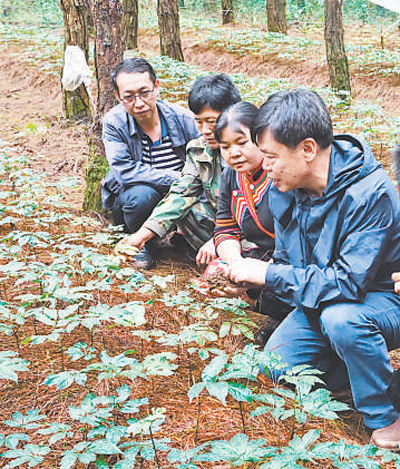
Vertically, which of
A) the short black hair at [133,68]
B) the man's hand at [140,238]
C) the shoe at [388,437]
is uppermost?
the short black hair at [133,68]

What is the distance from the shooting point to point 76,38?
662 centimetres

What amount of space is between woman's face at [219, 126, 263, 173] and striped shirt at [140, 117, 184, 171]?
1050 mm

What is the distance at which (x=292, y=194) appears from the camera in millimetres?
2400


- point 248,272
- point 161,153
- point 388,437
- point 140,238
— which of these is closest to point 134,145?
point 161,153

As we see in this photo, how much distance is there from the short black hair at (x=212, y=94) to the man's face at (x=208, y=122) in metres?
0.02

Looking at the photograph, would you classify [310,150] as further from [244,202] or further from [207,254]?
[207,254]

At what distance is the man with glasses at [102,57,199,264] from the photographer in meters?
3.47

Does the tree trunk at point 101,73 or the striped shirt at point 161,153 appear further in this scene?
the tree trunk at point 101,73

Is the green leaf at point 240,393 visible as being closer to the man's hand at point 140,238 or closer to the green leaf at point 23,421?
the green leaf at point 23,421

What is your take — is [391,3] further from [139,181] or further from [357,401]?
[139,181]

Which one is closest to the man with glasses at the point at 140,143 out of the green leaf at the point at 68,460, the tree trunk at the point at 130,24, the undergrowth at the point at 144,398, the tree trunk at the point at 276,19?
the undergrowth at the point at 144,398

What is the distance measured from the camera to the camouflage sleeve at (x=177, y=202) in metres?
3.33

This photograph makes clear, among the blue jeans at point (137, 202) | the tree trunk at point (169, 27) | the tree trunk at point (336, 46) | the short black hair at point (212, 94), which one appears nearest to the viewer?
the short black hair at point (212, 94)

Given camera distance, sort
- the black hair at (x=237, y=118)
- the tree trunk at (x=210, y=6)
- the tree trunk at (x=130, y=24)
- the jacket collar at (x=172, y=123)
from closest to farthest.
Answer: the black hair at (x=237, y=118), the jacket collar at (x=172, y=123), the tree trunk at (x=130, y=24), the tree trunk at (x=210, y=6)
